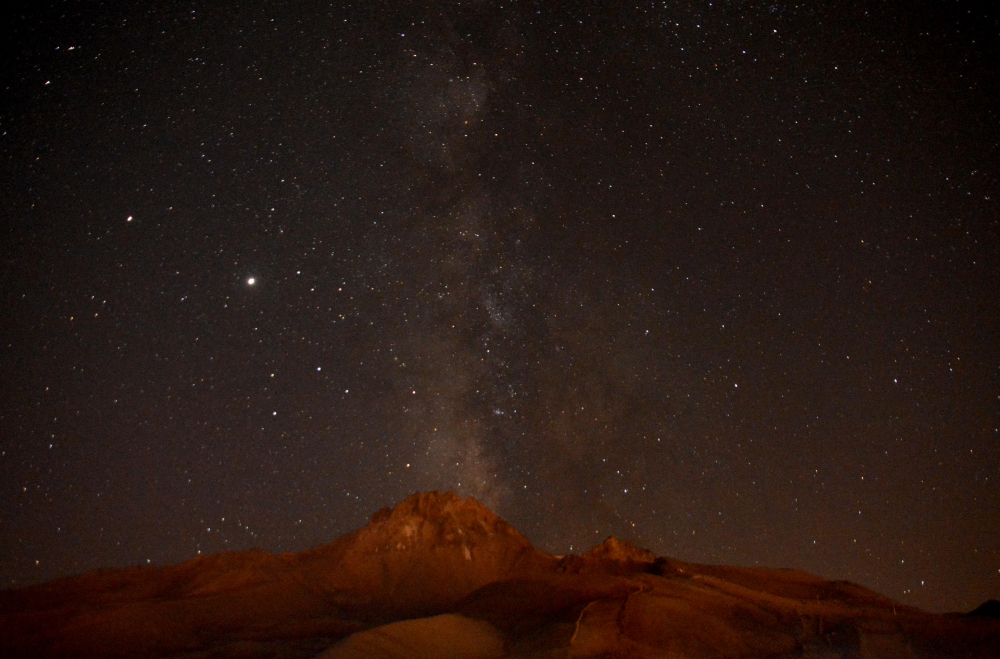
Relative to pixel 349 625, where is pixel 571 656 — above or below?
above

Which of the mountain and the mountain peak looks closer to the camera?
the mountain

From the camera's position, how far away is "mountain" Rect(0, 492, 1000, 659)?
1645 cm

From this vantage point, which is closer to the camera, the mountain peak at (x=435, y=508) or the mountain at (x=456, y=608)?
the mountain at (x=456, y=608)

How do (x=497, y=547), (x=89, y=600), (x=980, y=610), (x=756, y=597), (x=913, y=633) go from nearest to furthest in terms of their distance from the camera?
(x=913, y=633) → (x=980, y=610) → (x=756, y=597) → (x=89, y=600) → (x=497, y=547)

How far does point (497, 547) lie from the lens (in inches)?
1077

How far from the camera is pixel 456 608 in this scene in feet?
75.9

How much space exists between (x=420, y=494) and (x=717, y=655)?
15806 mm

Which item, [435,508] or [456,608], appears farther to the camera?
[435,508]

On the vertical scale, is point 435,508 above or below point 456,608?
above

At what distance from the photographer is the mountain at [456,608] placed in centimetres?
1645

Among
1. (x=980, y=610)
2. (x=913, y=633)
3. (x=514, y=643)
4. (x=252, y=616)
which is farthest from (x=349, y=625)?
(x=980, y=610)

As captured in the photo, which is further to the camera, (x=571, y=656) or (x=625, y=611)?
(x=625, y=611)

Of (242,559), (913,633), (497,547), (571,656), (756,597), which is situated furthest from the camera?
(497,547)

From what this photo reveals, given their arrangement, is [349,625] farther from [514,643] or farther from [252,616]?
[514,643]
